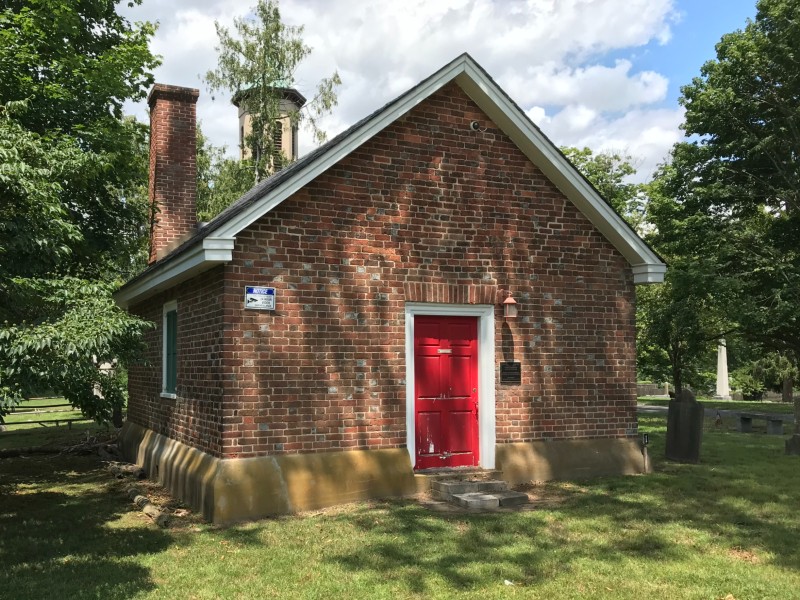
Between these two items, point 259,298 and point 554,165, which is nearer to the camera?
point 259,298

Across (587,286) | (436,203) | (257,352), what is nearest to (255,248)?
(257,352)

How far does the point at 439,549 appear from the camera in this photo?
6590 mm

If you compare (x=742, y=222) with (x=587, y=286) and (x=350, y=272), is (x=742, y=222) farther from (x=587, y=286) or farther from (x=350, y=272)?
(x=350, y=272)

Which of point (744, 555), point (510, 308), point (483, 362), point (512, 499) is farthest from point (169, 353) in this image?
point (744, 555)

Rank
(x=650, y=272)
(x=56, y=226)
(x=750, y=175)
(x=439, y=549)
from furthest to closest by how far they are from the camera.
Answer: (x=750, y=175)
(x=650, y=272)
(x=56, y=226)
(x=439, y=549)

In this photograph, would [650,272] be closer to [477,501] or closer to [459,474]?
[459,474]

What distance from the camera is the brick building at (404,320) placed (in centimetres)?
866

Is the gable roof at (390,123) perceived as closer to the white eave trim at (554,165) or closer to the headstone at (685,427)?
the white eave trim at (554,165)

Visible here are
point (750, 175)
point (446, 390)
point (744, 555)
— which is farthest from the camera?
point (750, 175)

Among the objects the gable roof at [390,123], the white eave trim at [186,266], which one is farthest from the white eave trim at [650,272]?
the white eave trim at [186,266]

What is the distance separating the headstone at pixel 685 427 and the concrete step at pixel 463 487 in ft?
15.1

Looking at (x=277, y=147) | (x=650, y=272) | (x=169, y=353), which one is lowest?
(x=169, y=353)

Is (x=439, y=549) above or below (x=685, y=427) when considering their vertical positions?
below

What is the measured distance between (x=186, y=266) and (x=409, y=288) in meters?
3.04
